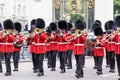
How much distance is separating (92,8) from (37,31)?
19495 millimetres

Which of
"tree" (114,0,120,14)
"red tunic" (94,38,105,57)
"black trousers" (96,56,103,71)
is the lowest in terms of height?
"black trousers" (96,56,103,71)

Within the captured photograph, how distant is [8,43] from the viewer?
15445 mm

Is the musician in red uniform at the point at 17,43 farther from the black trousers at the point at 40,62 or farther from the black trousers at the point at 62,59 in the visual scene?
the black trousers at the point at 62,59

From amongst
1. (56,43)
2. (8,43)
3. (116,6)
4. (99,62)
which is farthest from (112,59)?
(116,6)

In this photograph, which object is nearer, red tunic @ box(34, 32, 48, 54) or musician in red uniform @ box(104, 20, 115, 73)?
red tunic @ box(34, 32, 48, 54)

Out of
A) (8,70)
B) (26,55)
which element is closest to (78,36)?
(8,70)

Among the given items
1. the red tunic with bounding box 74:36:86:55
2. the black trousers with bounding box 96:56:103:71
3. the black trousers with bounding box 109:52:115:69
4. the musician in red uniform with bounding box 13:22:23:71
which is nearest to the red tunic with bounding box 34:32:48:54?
the musician in red uniform with bounding box 13:22:23:71

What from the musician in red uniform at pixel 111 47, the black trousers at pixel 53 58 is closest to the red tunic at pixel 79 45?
the musician in red uniform at pixel 111 47

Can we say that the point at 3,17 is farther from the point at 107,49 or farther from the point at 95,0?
the point at 107,49

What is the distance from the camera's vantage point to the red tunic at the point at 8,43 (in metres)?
15.3

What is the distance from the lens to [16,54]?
1738 centimetres

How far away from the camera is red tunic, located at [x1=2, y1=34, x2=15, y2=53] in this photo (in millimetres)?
15328

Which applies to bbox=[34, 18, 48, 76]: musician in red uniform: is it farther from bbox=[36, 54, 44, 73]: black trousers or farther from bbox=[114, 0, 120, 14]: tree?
bbox=[114, 0, 120, 14]: tree

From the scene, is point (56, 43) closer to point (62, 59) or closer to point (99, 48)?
point (62, 59)
